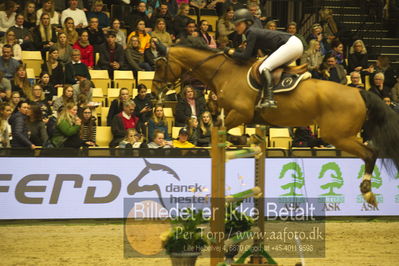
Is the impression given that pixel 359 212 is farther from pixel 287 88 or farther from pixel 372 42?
pixel 372 42

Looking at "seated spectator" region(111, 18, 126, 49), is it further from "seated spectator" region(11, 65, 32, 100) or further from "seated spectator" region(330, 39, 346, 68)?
"seated spectator" region(330, 39, 346, 68)

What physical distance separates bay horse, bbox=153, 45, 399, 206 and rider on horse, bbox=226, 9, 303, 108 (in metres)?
0.19

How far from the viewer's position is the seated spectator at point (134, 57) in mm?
14211

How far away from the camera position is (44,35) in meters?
14.2

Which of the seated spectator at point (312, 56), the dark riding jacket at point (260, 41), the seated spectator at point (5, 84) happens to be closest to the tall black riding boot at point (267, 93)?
the dark riding jacket at point (260, 41)

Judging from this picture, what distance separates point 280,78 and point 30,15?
7.86 metres

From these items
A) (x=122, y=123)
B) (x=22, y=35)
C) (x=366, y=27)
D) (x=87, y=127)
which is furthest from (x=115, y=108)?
(x=366, y=27)

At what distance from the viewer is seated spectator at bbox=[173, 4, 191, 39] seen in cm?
1486

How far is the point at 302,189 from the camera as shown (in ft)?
38.2

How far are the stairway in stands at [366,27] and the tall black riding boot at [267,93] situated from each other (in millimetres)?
9592

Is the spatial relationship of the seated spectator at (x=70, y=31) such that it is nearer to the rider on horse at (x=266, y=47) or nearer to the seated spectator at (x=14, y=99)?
the seated spectator at (x=14, y=99)

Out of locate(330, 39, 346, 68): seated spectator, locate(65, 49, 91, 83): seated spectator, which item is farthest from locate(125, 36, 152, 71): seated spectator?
locate(330, 39, 346, 68): seated spectator

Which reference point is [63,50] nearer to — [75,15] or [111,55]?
[111,55]

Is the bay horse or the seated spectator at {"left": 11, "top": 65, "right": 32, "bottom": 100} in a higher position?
the seated spectator at {"left": 11, "top": 65, "right": 32, "bottom": 100}
